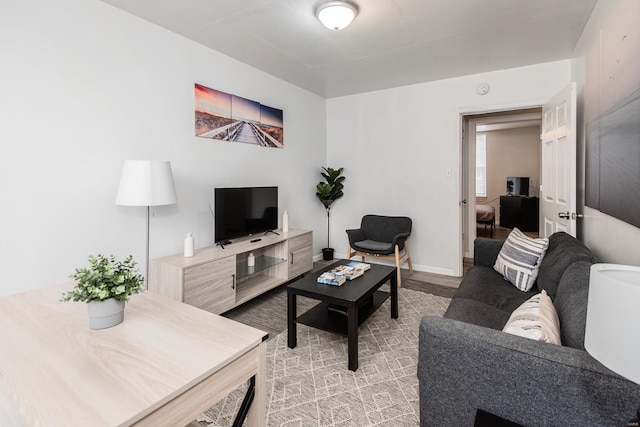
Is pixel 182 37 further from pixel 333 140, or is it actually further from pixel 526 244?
pixel 526 244

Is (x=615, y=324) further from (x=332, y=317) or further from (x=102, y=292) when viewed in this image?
(x=332, y=317)

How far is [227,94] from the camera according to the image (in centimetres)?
328

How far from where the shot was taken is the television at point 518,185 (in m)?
7.60

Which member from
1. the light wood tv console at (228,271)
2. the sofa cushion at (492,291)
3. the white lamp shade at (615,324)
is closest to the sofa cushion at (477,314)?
the sofa cushion at (492,291)

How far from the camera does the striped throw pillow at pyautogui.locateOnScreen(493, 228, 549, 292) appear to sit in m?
2.30

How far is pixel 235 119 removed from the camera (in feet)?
11.1

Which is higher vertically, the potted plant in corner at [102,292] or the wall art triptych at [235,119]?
the wall art triptych at [235,119]

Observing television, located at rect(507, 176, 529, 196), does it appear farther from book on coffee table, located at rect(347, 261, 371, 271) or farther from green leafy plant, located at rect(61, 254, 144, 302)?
green leafy plant, located at rect(61, 254, 144, 302)

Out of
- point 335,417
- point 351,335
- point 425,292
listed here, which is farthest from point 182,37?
point 425,292

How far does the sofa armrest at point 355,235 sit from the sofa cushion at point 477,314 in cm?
205

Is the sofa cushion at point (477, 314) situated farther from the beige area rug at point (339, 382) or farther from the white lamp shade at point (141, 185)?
the white lamp shade at point (141, 185)

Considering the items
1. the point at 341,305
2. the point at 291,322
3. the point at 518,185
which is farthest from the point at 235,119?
the point at 518,185

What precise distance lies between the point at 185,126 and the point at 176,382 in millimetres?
2544

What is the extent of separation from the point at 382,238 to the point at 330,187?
1073mm
